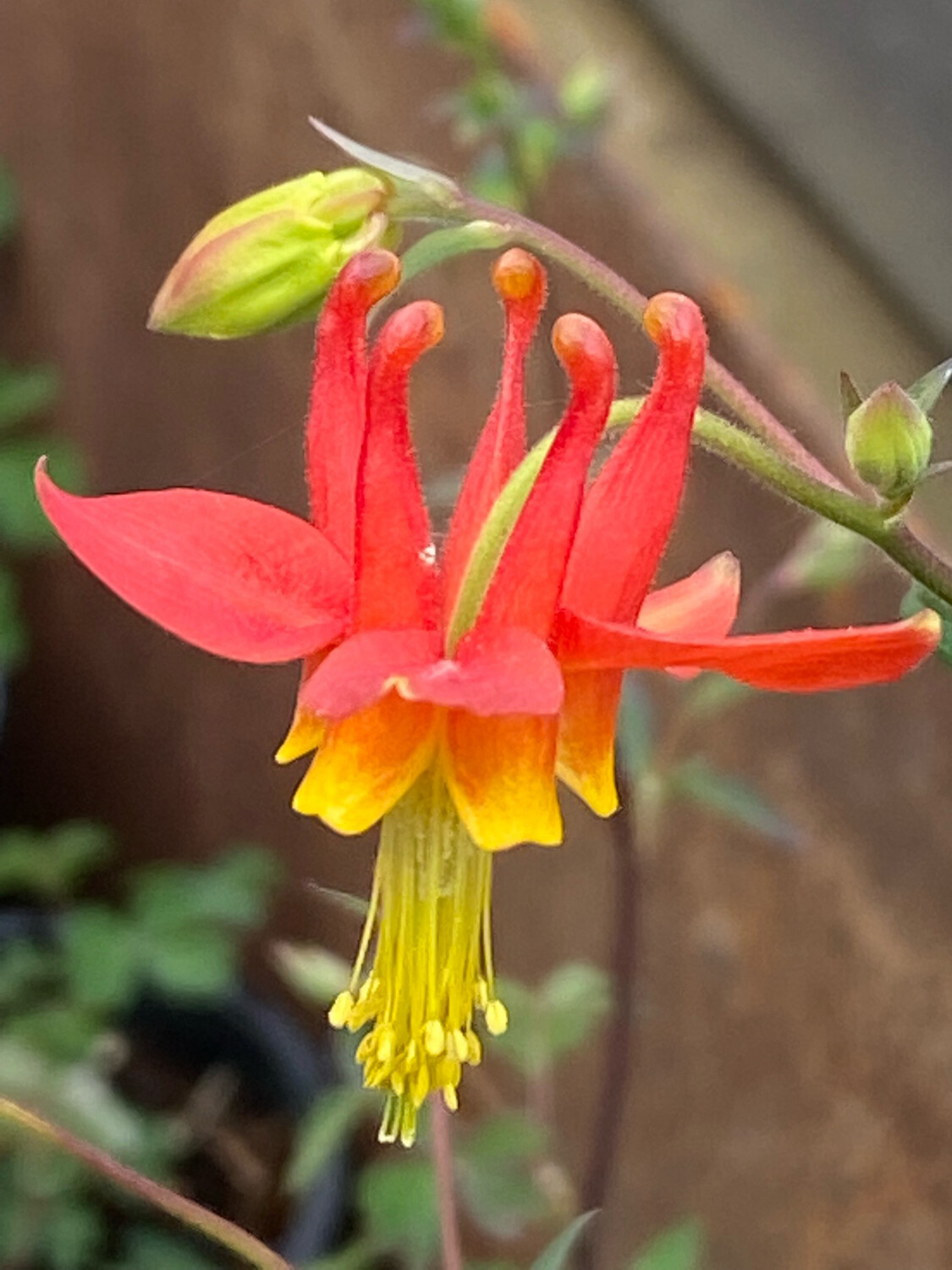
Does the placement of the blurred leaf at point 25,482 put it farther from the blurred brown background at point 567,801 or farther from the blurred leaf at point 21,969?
the blurred leaf at point 21,969

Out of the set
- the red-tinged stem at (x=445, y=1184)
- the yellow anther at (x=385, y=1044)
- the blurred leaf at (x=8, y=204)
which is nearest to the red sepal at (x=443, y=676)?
A: the yellow anther at (x=385, y=1044)

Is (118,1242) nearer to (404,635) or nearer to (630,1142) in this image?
(630,1142)

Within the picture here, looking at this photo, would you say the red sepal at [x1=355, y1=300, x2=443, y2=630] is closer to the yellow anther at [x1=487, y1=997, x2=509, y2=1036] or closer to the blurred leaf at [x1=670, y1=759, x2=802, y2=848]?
the yellow anther at [x1=487, y1=997, x2=509, y2=1036]

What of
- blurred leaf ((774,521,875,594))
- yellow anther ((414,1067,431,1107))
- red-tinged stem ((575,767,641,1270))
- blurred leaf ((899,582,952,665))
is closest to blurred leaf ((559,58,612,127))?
blurred leaf ((774,521,875,594))

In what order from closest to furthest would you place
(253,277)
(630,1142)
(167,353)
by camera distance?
(253,277)
(630,1142)
(167,353)

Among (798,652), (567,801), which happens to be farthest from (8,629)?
(798,652)

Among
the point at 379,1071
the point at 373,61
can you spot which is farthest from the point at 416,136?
the point at 379,1071

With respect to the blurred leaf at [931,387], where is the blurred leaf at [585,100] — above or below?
above

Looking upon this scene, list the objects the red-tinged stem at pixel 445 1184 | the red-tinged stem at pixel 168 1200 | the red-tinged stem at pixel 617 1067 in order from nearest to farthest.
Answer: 1. the red-tinged stem at pixel 168 1200
2. the red-tinged stem at pixel 445 1184
3. the red-tinged stem at pixel 617 1067
